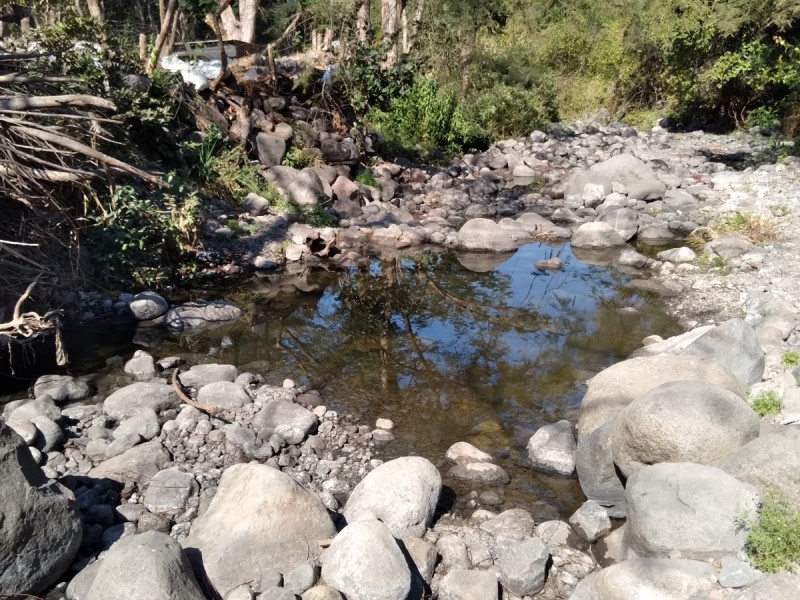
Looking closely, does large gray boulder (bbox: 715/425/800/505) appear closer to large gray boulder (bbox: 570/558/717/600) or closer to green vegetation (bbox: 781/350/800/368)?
large gray boulder (bbox: 570/558/717/600)

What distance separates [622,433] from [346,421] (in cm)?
238

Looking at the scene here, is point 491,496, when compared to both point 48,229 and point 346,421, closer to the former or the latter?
point 346,421

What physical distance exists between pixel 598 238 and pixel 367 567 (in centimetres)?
854

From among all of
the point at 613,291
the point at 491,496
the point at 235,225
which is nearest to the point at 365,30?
the point at 235,225

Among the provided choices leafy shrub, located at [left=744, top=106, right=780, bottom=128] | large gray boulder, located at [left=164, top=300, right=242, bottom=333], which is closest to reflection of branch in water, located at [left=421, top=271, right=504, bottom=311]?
large gray boulder, located at [left=164, top=300, right=242, bottom=333]

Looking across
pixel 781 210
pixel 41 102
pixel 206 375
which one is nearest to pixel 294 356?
pixel 206 375

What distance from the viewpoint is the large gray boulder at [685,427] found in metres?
4.39

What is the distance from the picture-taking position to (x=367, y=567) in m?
3.75

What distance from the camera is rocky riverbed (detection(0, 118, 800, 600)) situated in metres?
3.74

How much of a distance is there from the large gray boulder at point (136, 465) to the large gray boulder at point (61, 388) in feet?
4.24

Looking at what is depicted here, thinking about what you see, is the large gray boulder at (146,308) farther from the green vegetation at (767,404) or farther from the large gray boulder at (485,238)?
the green vegetation at (767,404)

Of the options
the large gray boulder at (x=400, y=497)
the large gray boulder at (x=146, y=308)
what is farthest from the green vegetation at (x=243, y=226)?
the large gray boulder at (x=400, y=497)

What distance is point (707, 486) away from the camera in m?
3.94

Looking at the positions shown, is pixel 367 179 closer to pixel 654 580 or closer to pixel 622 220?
pixel 622 220
